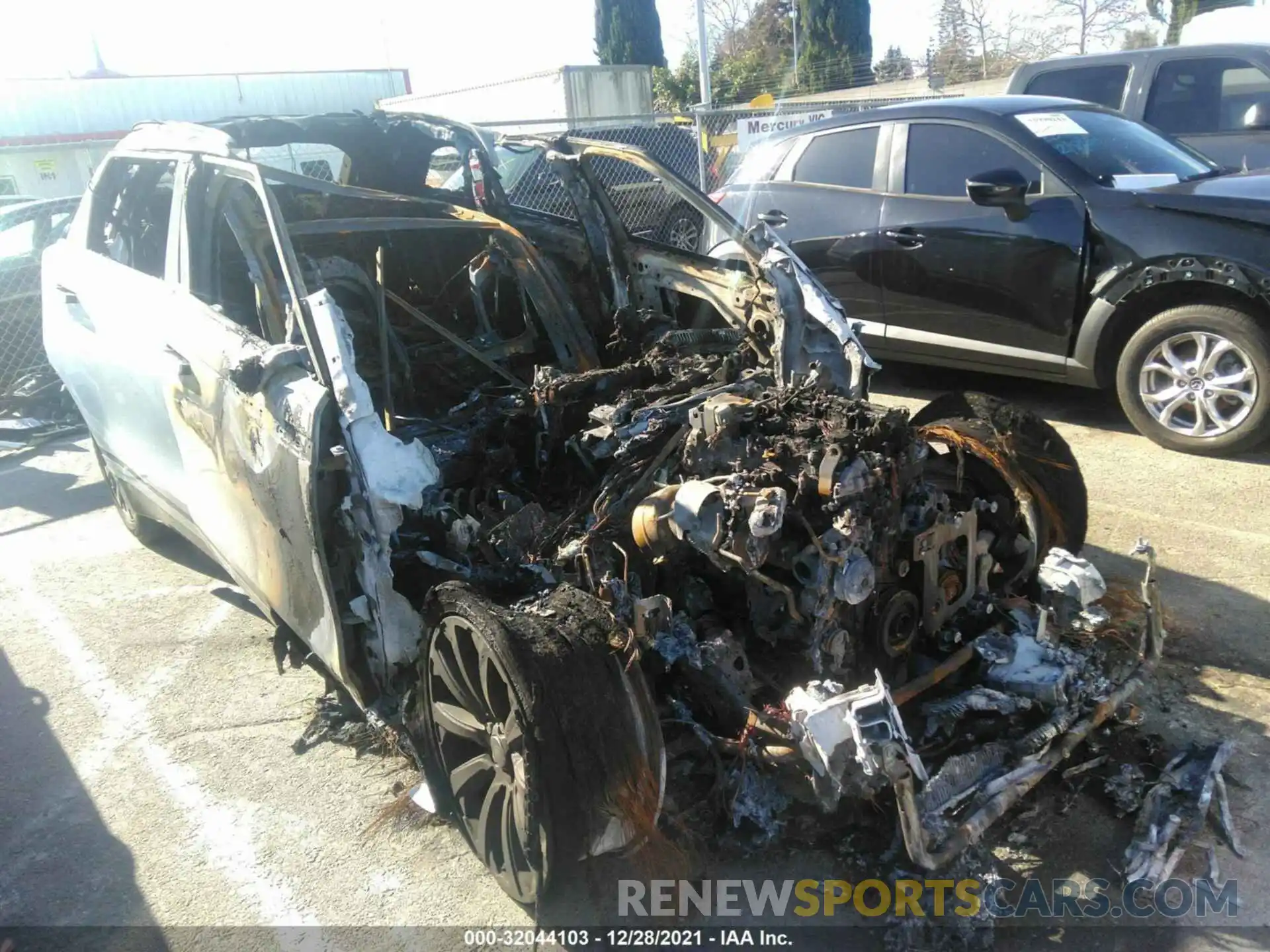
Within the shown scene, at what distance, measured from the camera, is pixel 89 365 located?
4316 millimetres

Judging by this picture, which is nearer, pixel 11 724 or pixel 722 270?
pixel 11 724

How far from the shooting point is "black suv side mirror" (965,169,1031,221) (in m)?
5.45

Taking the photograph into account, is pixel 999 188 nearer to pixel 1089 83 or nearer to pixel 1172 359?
pixel 1172 359

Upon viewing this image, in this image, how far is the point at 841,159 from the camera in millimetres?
6664

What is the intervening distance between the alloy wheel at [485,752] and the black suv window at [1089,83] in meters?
7.26

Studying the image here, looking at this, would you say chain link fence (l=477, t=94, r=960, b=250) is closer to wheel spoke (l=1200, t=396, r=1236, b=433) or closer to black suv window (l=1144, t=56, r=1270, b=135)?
black suv window (l=1144, t=56, r=1270, b=135)

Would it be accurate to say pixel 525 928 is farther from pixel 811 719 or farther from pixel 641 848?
pixel 811 719

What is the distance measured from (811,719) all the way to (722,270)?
2411 mm

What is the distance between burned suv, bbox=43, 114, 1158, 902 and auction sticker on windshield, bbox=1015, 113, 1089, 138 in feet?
9.40

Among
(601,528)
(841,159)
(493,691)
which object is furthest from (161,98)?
(493,691)

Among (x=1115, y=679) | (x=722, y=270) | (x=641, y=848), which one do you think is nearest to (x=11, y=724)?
(x=641, y=848)

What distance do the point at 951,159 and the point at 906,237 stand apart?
548 millimetres

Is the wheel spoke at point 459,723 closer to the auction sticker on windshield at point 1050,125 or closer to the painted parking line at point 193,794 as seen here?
the painted parking line at point 193,794

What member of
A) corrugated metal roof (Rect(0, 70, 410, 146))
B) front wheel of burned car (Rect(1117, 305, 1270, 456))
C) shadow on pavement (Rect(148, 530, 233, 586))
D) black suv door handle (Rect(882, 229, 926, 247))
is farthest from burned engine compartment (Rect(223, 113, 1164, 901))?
corrugated metal roof (Rect(0, 70, 410, 146))
